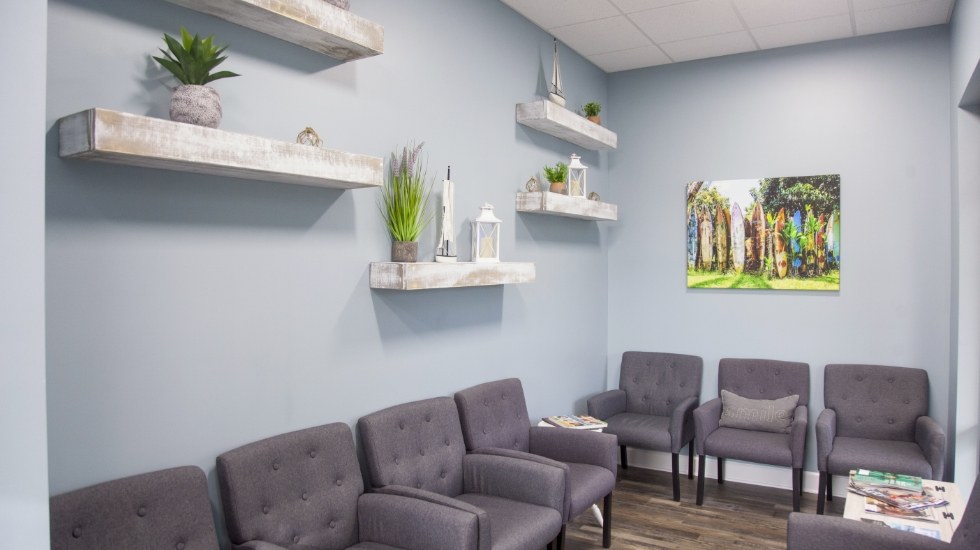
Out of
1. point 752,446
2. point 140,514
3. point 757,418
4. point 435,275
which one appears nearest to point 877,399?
point 757,418

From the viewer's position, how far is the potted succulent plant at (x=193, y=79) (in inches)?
67.7

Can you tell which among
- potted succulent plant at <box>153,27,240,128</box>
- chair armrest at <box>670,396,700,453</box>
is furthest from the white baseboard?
potted succulent plant at <box>153,27,240,128</box>

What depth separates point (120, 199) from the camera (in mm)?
1755

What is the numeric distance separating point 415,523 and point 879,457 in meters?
2.39

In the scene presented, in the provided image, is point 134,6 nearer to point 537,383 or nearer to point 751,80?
point 537,383

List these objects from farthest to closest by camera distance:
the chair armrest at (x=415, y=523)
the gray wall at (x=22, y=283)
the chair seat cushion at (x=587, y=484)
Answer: the chair seat cushion at (x=587, y=484) < the chair armrest at (x=415, y=523) < the gray wall at (x=22, y=283)

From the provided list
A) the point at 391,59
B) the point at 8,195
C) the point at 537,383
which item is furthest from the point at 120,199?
the point at 537,383

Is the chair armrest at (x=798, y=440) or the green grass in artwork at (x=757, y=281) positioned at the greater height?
the green grass in artwork at (x=757, y=281)

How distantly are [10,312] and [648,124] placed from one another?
4027 millimetres

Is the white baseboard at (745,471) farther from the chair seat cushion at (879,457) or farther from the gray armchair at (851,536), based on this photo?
the gray armchair at (851,536)

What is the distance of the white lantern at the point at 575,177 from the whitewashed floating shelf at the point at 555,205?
0.07m

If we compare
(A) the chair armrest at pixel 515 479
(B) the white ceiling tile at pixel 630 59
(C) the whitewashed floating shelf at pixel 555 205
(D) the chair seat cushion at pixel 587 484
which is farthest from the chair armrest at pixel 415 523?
(B) the white ceiling tile at pixel 630 59

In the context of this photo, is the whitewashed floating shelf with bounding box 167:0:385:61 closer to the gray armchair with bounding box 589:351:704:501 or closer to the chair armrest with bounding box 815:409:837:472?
the gray armchair with bounding box 589:351:704:501

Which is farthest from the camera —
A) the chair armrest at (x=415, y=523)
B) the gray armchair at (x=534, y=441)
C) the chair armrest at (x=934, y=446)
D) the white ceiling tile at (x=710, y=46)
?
the white ceiling tile at (x=710, y=46)
